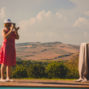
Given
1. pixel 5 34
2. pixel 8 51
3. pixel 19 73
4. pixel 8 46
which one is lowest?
pixel 19 73

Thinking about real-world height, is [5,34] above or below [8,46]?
above

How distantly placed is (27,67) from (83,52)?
3.30 meters

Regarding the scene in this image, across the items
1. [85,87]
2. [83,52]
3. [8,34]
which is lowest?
[85,87]

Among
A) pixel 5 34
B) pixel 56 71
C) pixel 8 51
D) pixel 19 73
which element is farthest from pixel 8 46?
pixel 56 71

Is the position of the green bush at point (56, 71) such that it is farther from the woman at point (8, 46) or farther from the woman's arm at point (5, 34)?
the woman's arm at point (5, 34)

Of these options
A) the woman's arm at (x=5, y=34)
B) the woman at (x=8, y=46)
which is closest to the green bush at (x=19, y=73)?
the woman at (x=8, y=46)

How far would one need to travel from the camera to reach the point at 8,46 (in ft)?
27.4

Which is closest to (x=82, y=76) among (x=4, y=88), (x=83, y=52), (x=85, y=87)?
(x=83, y=52)

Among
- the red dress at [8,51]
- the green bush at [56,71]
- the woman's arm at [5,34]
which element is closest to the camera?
the woman's arm at [5,34]

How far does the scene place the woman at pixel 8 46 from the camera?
827 centimetres

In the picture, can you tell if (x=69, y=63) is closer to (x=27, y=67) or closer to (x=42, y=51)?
(x=27, y=67)

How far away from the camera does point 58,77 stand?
420 inches

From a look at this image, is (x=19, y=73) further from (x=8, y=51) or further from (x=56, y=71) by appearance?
(x=8, y=51)

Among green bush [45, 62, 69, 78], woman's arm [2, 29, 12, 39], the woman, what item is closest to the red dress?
the woman
